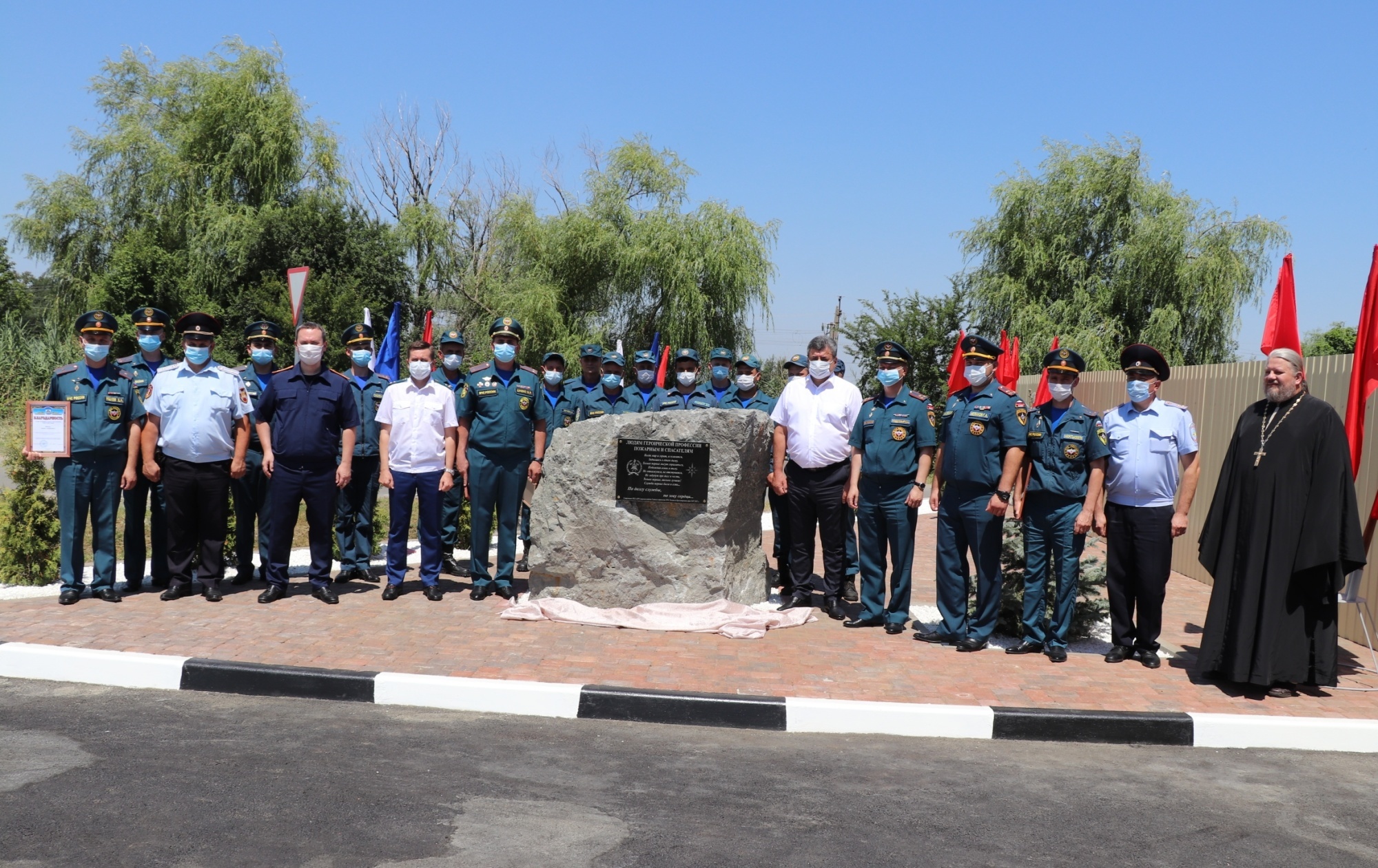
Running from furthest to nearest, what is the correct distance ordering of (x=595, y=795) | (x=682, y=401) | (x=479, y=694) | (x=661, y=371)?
(x=661, y=371), (x=682, y=401), (x=479, y=694), (x=595, y=795)

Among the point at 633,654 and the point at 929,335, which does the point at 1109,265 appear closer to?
the point at 929,335

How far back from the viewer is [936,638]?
730 cm

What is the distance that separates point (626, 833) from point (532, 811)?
41cm

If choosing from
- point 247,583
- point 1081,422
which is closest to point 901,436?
point 1081,422

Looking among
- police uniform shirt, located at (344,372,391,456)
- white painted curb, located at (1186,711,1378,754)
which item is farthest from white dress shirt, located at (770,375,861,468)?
police uniform shirt, located at (344,372,391,456)

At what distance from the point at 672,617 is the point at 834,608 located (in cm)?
136

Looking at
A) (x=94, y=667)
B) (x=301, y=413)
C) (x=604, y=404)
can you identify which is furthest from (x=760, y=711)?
(x=604, y=404)

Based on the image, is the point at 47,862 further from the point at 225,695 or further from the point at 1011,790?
the point at 1011,790

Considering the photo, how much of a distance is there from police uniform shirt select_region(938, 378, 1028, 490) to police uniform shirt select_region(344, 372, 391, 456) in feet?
14.9

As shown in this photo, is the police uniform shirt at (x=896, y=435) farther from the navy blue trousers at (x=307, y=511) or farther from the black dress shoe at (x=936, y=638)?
the navy blue trousers at (x=307, y=511)

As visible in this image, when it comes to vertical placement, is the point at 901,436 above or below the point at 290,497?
above

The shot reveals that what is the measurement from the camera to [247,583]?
28.2 ft

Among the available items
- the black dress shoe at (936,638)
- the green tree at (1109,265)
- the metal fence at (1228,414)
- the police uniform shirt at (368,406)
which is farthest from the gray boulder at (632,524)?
the green tree at (1109,265)

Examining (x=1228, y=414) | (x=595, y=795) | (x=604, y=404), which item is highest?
(x=1228, y=414)
